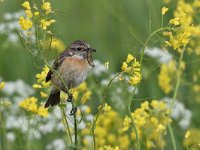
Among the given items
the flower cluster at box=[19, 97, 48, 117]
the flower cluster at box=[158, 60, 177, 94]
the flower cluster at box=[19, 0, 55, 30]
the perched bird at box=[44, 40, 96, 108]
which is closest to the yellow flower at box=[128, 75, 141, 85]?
the flower cluster at box=[19, 0, 55, 30]

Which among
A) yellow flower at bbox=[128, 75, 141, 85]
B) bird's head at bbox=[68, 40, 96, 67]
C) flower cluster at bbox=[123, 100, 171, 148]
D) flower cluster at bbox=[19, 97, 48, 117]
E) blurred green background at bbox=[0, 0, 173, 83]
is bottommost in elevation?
yellow flower at bbox=[128, 75, 141, 85]

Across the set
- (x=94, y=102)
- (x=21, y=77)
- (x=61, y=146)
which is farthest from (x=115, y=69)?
(x=61, y=146)

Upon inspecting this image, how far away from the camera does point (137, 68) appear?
4422 mm

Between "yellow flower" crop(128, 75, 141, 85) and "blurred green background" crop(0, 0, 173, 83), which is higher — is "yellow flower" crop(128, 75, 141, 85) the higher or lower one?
the lower one

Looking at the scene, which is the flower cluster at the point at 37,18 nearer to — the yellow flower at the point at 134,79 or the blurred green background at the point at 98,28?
the yellow flower at the point at 134,79

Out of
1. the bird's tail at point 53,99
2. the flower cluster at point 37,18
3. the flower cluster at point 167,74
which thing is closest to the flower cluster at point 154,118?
the bird's tail at point 53,99

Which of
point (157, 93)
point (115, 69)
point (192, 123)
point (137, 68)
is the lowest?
point (137, 68)

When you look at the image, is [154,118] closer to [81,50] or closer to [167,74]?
[81,50]

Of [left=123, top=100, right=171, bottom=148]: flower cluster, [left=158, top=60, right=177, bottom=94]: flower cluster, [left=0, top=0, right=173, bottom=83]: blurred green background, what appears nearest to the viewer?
[left=123, top=100, right=171, bottom=148]: flower cluster

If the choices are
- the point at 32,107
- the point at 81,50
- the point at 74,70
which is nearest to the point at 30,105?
the point at 32,107

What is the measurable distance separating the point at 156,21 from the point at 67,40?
1.68 m

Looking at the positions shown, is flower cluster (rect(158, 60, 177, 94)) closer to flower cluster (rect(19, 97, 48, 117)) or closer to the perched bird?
the perched bird

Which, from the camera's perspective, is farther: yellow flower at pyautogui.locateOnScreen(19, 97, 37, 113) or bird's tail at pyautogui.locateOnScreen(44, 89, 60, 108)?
bird's tail at pyautogui.locateOnScreen(44, 89, 60, 108)

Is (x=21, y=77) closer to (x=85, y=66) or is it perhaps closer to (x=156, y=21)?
(x=156, y=21)
